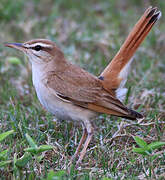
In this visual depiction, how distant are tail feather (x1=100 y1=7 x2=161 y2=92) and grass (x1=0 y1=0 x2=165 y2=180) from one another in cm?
68

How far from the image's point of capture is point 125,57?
6.18m

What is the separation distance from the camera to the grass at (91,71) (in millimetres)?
5117

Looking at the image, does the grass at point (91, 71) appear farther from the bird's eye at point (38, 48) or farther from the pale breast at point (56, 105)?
the bird's eye at point (38, 48)

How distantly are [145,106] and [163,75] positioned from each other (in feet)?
5.15

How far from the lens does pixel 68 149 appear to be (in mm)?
5871

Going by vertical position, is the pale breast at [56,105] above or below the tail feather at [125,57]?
below

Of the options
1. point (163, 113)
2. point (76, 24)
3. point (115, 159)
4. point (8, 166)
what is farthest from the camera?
point (76, 24)

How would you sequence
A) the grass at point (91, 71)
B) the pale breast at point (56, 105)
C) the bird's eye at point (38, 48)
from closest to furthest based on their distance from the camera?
the grass at point (91, 71)
the pale breast at point (56, 105)
the bird's eye at point (38, 48)

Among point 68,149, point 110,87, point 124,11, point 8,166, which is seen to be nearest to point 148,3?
point 124,11

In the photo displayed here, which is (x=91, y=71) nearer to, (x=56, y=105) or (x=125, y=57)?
(x=125, y=57)

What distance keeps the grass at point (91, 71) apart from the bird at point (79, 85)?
0.38m

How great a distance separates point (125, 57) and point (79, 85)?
35.7 inches

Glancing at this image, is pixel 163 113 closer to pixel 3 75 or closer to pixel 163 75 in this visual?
pixel 163 75

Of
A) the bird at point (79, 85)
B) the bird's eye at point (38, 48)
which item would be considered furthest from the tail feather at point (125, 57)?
the bird's eye at point (38, 48)
